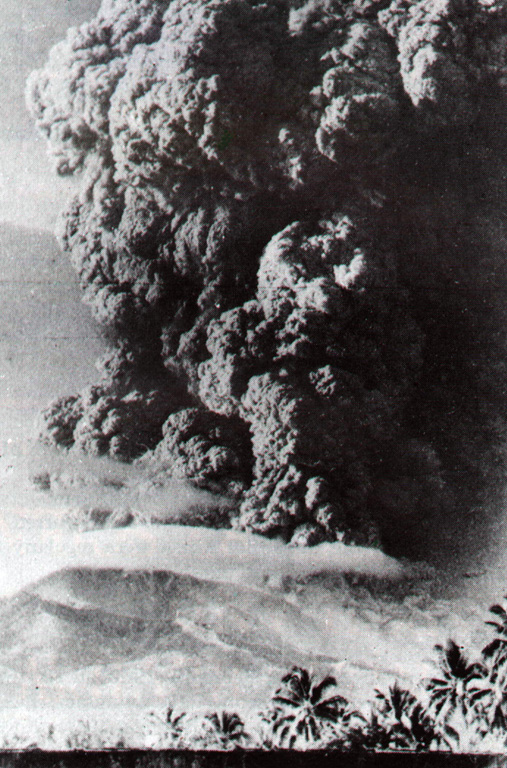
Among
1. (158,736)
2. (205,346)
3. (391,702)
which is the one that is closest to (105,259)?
(205,346)

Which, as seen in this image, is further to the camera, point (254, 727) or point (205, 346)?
point (205, 346)

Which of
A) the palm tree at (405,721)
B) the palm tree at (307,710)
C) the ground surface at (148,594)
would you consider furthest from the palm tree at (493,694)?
the palm tree at (307,710)

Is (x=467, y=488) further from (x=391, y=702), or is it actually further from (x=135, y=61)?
(x=135, y=61)

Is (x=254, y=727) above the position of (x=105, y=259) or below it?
below

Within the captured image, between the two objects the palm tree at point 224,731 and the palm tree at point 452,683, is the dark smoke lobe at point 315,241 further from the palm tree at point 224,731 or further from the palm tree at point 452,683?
the palm tree at point 224,731

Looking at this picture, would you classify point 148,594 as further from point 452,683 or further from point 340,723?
point 452,683

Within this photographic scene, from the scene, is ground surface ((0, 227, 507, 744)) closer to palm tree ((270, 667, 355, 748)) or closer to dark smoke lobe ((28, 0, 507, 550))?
palm tree ((270, 667, 355, 748))
